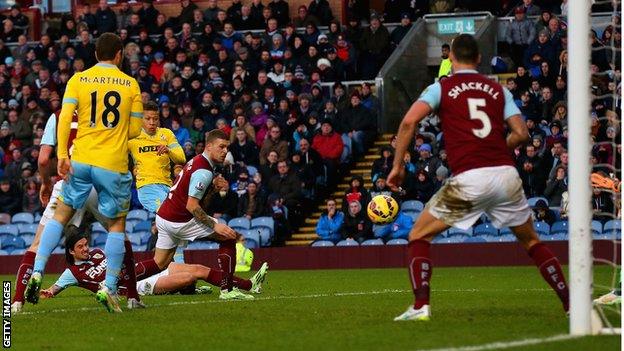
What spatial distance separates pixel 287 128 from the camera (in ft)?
90.0

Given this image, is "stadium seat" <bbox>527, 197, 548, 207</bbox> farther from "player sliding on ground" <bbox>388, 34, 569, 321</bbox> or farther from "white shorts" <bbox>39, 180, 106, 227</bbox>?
"player sliding on ground" <bbox>388, 34, 569, 321</bbox>

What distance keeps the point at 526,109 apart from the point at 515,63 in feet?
12.0

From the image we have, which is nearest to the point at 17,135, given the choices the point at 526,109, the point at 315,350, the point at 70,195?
the point at 526,109

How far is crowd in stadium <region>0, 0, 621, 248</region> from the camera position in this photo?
24.9 metres

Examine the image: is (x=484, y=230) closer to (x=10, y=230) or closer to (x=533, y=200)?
(x=533, y=200)

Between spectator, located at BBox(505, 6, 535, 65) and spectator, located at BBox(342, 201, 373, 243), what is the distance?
595cm

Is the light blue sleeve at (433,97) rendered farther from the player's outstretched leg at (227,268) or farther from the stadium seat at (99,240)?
the stadium seat at (99,240)

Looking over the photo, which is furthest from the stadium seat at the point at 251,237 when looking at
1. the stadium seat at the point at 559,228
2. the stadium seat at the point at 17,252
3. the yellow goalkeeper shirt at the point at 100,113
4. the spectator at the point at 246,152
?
the yellow goalkeeper shirt at the point at 100,113

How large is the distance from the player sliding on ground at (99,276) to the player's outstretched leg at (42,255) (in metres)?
2.40

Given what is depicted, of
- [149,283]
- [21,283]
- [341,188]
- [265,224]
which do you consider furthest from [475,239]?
[21,283]

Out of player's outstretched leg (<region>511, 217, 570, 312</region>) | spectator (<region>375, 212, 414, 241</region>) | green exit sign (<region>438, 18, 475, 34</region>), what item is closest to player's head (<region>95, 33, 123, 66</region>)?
player's outstretched leg (<region>511, 217, 570, 312</region>)

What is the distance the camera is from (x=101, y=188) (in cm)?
1200

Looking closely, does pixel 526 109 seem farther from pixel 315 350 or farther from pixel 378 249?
pixel 315 350

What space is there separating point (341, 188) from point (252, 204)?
2317 mm
